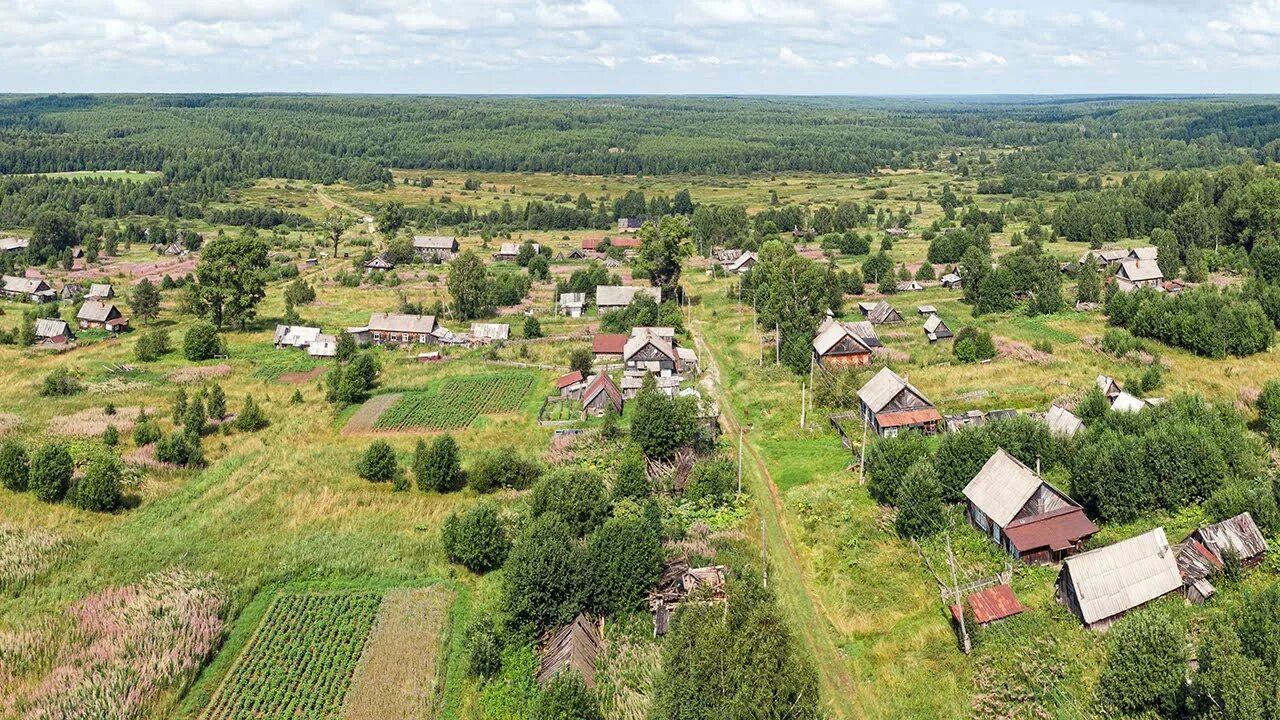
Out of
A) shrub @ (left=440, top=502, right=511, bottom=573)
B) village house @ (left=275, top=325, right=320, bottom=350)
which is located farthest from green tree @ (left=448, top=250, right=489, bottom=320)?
shrub @ (left=440, top=502, right=511, bottom=573)

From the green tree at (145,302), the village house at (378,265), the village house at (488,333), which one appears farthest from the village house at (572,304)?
the green tree at (145,302)

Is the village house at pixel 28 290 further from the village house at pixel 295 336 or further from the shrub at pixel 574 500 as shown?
the shrub at pixel 574 500

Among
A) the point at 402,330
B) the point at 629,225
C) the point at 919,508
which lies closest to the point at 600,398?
the point at 919,508

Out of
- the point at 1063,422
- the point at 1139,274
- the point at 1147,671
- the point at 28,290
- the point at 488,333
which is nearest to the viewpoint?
the point at 1147,671

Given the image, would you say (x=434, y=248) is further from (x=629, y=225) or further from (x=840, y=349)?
(x=840, y=349)

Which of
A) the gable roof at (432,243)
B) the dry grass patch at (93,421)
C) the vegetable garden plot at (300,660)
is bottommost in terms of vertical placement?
the vegetable garden plot at (300,660)

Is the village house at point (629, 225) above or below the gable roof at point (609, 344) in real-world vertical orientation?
above

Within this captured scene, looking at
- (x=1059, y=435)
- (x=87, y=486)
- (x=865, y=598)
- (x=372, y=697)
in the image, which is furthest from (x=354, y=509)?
(x=1059, y=435)

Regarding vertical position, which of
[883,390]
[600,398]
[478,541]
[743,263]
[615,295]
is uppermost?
[743,263]
